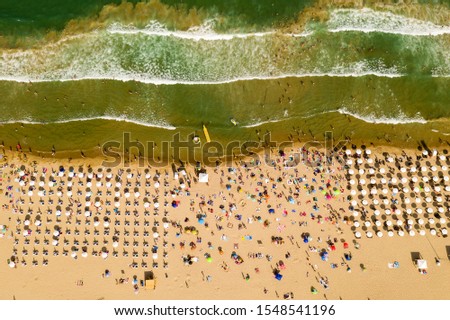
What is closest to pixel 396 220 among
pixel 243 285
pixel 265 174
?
pixel 265 174

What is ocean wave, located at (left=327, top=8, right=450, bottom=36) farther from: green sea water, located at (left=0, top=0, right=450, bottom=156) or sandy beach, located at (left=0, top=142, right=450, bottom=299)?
sandy beach, located at (left=0, top=142, right=450, bottom=299)

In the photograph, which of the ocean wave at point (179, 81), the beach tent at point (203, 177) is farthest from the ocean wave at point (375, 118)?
the beach tent at point (203, 177)

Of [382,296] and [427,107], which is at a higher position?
[427,107]

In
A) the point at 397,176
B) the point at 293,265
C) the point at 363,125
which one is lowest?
the point at 293,265

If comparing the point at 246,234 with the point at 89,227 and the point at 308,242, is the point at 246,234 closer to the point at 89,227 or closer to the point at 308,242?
the point at 308,242

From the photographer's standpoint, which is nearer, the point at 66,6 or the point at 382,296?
the point at 382,296
